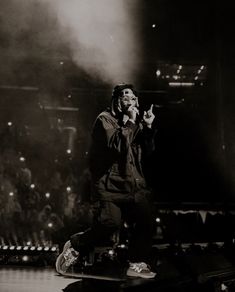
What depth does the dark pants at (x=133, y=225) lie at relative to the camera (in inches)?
143

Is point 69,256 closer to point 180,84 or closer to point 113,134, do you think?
point 113,134

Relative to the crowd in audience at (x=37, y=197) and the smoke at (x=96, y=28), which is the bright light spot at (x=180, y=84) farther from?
the crowd in audience at (x=37, y=197)

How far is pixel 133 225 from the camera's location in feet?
12.4

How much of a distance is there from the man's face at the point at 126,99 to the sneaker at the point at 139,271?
154 centimetres

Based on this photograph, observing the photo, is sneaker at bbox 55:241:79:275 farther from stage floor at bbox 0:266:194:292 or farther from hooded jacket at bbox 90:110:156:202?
hooded jacket at bbox 90:110:156:202

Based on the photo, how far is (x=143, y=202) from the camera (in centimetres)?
372

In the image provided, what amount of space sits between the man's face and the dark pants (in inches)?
35.4

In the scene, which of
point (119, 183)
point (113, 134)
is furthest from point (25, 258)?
point (113, 134)

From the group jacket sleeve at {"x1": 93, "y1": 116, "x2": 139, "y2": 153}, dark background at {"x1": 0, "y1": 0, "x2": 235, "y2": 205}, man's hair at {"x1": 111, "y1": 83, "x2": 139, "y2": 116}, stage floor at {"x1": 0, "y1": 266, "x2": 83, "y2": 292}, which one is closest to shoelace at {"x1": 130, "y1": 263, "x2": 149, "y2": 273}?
stage floor at {"x1": 0, "y1": 266, "x2": 83, "y2": 292}

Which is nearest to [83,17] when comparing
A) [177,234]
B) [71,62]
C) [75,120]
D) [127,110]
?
[71,62]

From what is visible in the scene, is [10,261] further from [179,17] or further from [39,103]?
[179,17]

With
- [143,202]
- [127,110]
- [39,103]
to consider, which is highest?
[39,103]

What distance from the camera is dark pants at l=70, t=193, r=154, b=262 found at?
3645mm

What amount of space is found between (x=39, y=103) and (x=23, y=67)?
1.39 meters
